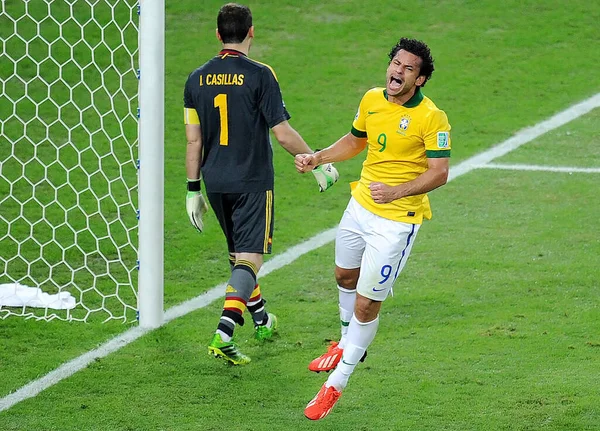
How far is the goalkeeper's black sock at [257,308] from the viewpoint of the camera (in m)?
6.10

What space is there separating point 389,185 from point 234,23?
1.25 m

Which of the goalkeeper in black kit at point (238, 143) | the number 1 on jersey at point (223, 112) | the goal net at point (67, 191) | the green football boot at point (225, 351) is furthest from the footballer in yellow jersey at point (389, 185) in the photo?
the goal net at point (67, 191)

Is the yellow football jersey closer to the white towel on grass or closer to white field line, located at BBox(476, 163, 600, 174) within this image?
the white towel on grass

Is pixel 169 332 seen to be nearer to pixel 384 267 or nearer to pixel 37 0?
pixel 384 267

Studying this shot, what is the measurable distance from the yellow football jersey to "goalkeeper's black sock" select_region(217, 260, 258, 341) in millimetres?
779

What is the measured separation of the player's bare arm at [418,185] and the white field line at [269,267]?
192cm

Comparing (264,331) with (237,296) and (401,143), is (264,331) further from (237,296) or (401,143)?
(401,143)

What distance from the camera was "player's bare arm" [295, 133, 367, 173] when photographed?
5.52 metres

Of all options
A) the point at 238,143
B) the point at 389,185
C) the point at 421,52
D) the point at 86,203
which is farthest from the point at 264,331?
the point at 86,203

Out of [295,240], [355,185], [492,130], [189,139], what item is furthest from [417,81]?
[492,130]

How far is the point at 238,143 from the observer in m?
5.73

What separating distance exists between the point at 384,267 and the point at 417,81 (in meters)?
0.94

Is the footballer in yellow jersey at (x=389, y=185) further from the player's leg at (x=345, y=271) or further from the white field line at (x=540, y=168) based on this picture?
the white field line at (x=540, y=168)

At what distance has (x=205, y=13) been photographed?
13.6 metres
